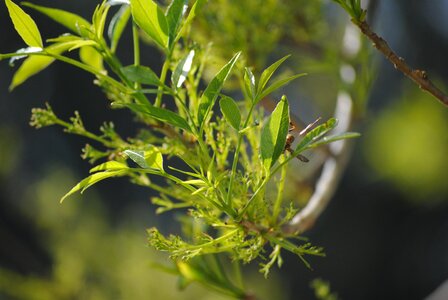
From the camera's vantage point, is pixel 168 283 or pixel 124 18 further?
pixel 168 283

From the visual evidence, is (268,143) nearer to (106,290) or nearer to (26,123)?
(106,290)

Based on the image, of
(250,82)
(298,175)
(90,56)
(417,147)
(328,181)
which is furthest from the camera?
(417,147)

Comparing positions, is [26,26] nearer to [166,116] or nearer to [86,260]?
[166,116]

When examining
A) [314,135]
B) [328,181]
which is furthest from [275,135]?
[328,181]

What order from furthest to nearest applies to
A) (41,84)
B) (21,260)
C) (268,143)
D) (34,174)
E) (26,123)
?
(41,84) < (26,123) < (34,174) < (21,260) < (268,143)

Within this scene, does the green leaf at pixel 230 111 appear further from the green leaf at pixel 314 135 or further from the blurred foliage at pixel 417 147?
the blurred foliage at pixel 417 147

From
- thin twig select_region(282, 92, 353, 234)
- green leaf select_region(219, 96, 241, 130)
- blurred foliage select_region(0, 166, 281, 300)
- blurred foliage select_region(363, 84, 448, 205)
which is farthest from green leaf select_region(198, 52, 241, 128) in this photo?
blurred foliage select_region(363, 84, 448, 205)

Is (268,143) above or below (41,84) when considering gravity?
above

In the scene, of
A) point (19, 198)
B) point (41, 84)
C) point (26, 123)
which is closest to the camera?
point (19, 198)

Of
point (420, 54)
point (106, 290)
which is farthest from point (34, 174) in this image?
point (420, 54)
